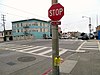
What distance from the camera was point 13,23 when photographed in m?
87.7

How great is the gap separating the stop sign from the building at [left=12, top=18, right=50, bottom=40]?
236 feet

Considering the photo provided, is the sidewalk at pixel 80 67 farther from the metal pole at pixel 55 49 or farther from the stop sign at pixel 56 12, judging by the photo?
the stop sign at pixel 56 12

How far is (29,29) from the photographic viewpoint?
7962cm

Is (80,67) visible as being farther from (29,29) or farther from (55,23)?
(29,29)

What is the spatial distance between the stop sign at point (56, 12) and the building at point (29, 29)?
72.1 metres

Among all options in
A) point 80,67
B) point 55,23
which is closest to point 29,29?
point 80,67

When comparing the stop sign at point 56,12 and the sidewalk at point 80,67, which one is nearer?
the stop sign at point 56,12

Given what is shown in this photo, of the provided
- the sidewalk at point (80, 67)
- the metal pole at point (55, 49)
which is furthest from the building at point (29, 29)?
the metal pole at point (55, 49)

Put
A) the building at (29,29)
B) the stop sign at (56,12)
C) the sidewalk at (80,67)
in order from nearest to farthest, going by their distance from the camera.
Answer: the stop sign at (56,12), the sidewalk at (80,67), the building at (29,29)

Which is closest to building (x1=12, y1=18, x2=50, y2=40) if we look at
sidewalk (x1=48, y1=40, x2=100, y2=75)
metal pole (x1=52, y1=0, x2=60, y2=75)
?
sidewalk (x1=48, y1=40, x2=100, y2=75)

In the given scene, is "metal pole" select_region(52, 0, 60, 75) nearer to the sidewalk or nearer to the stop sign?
the stop sign

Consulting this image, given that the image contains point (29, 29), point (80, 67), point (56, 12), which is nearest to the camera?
point (56, 12)

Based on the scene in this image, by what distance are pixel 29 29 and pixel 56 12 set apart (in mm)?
75949

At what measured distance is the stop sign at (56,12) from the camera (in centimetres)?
448
